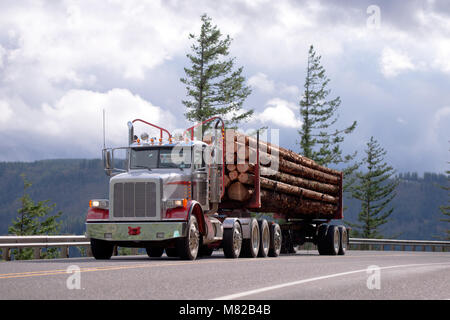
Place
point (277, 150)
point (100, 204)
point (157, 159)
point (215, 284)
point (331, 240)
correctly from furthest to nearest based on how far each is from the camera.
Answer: point (331, 240)
point (277, 150)
point (157, 159)
point (100, 204)
point (215, 284)

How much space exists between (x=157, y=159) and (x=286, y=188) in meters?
6.11

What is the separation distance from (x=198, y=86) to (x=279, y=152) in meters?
31.1

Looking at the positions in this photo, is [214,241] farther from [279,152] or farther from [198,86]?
[198,86]

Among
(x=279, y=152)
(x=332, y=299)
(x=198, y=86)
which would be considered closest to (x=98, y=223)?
(x=279, y=152)

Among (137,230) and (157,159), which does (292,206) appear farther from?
(137,230)

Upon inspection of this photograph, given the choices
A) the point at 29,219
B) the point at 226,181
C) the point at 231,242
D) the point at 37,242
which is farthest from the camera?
the point at 29,219

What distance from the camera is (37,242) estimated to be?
63.3 ft

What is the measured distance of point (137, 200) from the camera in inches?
615


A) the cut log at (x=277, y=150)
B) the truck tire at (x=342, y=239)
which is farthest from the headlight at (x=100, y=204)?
the truck tire at (x=342, y=239)

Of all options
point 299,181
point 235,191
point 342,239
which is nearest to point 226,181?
point 235,191

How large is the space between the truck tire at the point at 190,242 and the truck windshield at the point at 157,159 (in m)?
1.55

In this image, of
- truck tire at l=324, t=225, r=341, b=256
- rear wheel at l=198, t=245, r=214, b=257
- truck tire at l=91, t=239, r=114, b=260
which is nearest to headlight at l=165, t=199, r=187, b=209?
truck tire at l=91, t=239, r=114, b=260

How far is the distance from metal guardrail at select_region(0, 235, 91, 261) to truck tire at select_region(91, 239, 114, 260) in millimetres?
2818
